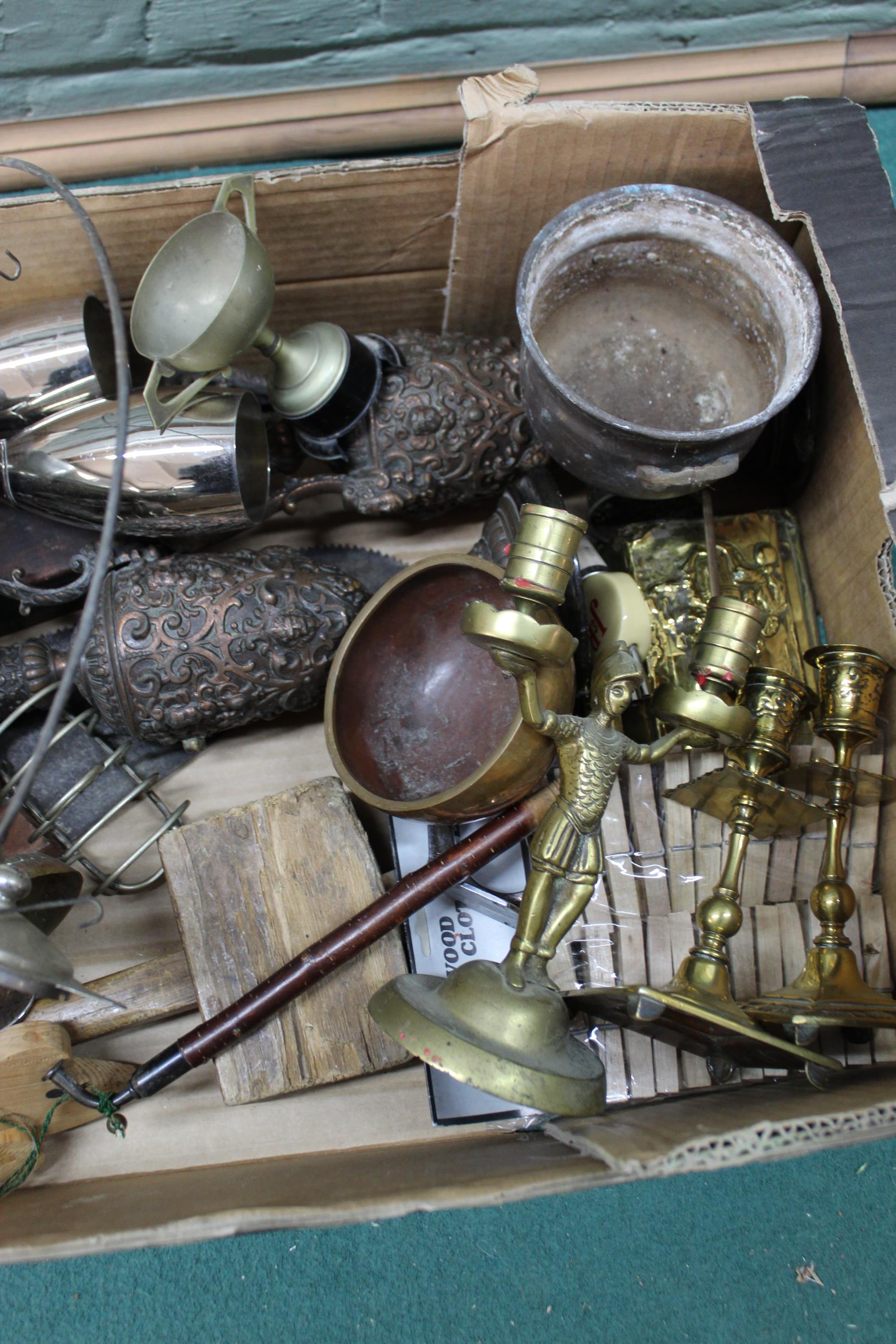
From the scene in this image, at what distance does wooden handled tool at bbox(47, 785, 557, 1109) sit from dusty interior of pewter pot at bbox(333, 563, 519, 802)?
11cm

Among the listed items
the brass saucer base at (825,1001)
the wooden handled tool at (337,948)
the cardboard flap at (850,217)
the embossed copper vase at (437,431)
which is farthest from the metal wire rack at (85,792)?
the cardboard flap at (850,217)

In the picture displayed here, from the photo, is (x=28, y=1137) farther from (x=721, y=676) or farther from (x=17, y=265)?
(x=17, y=265)

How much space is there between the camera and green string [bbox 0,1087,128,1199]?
0.93m

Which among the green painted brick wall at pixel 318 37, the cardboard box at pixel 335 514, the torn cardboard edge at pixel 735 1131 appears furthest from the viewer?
the green painted brick wall at pixel 318 37

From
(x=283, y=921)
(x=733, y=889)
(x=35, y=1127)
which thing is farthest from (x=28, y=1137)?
(x=733, y=889)

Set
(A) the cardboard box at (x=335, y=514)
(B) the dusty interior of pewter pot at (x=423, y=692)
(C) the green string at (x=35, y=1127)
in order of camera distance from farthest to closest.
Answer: (B) the dusty interior of pewter pot at (x=423, y=692), (C) the green string at (x=35, y=1127), (A) the cardboard box at (x=335, y=514)

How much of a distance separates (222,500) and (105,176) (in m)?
0.63

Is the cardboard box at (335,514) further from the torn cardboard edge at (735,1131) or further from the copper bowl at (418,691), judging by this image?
the copper bowl at (418,691)

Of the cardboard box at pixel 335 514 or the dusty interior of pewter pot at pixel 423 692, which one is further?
the dusty interior of pewter pot at pixel 423 692

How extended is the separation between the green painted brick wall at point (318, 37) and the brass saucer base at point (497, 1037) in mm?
1248

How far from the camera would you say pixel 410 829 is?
3.57 feet

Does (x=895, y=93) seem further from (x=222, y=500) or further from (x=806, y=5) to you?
(x=222, y=500)

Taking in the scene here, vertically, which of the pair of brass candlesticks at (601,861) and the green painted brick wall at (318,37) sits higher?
the green painted brick wall at (318,37)

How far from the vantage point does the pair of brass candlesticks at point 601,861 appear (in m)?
0.77
